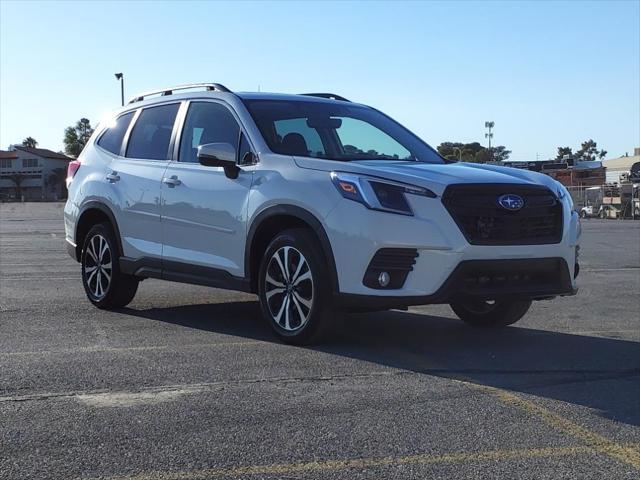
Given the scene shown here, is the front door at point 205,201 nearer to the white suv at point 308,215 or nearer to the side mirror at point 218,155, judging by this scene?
the white suv at point 308,215

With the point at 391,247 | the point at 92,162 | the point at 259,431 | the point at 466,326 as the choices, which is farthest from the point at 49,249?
the point at 259,431

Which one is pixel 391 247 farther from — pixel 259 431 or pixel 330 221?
pixel 259 431

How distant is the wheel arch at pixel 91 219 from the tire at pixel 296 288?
2184 millimetres

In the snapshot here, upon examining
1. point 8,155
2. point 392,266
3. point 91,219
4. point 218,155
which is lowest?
point 392,266

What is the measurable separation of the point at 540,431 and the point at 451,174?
88.3 inches

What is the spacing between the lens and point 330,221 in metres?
5.55

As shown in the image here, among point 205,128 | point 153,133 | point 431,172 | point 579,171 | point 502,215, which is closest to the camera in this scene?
point 502,215

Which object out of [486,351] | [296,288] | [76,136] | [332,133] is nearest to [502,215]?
[486,351]

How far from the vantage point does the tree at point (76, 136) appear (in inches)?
4611

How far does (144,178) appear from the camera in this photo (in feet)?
23.9

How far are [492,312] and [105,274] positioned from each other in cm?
381

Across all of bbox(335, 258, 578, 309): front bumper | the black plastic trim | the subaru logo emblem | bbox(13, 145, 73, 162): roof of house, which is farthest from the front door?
bbox(13, 145, 73, 162): roof of house

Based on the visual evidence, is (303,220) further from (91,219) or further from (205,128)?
(91,219)

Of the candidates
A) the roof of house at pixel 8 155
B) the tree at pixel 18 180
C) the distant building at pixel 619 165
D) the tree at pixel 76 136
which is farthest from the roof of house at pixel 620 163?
the roof of house at pixel 8 155
